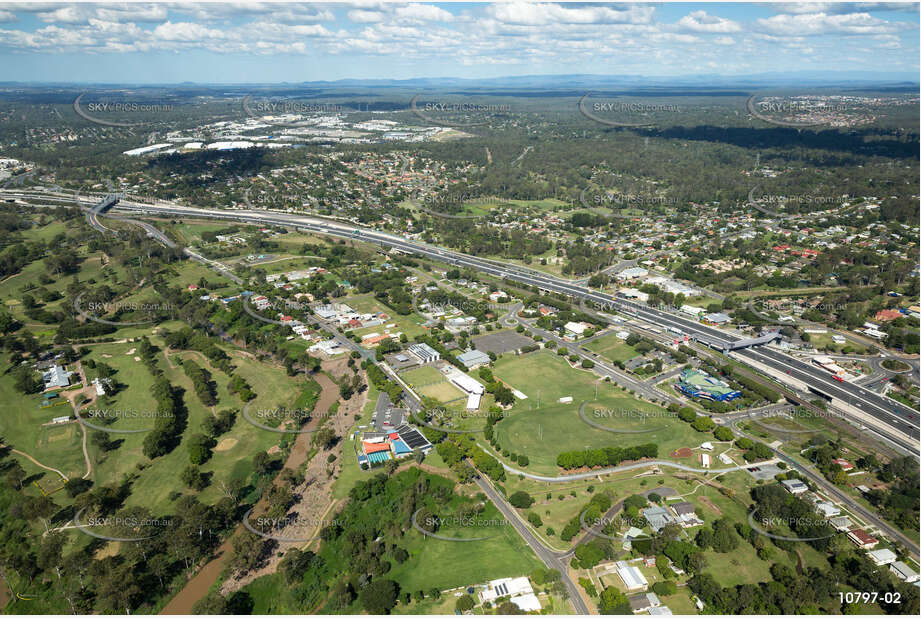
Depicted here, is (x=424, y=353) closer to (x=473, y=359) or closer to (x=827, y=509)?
(x=473, y=359)

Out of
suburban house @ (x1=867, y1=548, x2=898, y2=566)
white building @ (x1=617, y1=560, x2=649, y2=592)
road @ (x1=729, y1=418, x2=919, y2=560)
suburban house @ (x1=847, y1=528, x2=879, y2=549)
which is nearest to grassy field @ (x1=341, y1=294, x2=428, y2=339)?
white building @ (x1=617, y1=560, x2=649, y2=592)

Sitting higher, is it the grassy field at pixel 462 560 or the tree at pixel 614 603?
the tree at pixel 614 603

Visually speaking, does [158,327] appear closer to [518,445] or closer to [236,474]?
[236,474]

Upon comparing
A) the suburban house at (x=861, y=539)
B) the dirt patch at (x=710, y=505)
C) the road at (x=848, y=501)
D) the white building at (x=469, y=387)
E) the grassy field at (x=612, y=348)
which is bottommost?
the dirt patch at (x=710, y=505)

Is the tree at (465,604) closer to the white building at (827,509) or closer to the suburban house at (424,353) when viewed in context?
the white building at (827,509)

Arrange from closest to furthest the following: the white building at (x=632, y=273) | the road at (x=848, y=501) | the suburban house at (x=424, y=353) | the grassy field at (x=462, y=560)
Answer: the grassy field at (x=462, y=560) < the road at (x=848, y=501) < the suburban house at (x=424, y=353) < the white building at (x=632, y=273)

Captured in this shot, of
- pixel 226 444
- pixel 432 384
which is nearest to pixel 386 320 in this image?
pixel 432 384

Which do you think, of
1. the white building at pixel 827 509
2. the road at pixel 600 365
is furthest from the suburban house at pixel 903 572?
the road at pixel 600 365
